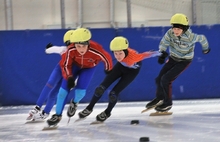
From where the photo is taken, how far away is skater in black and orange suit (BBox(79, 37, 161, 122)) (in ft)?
20.0

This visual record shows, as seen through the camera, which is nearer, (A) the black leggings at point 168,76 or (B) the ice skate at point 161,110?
(A) the black leggings at point 168,76

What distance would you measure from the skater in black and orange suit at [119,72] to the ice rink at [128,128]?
192mm

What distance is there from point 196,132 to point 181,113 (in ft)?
6.35

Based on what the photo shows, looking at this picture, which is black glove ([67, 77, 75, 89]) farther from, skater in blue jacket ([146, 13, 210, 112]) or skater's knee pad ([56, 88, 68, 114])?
skater in blue jacket ([146, 13, 210, 112])

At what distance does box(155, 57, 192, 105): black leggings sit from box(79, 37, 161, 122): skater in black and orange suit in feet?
1.41

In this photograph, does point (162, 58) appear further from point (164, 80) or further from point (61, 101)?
point (61, 101)

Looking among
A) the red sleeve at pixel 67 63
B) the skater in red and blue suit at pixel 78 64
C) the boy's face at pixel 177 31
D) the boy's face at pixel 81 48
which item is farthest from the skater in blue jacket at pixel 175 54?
the red sleeve at pixel 67 63

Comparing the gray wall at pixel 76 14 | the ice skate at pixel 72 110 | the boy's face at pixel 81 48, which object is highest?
the gray wall at pixel 76 14

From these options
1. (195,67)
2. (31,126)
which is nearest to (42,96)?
(31,126)

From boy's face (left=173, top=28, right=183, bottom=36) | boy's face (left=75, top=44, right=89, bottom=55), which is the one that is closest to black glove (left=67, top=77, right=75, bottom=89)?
boy's face (left=75, top=44, right=89, bottom=55)

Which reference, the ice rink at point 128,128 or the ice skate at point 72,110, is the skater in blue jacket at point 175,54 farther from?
the ice skate at point 72,110

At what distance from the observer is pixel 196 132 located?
Answer: 16.8ft

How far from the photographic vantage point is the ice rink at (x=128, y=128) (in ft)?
16.1

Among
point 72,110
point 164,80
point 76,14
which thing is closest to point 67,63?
point 72,110
